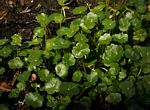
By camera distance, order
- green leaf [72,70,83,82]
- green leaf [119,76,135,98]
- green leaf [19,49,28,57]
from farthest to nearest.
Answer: green leaf [19,49,28,57], green leaf [72,70,83,82], green leaf [119,76,135,98]

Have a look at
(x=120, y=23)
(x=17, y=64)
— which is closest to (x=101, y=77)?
(x=120, y=23)

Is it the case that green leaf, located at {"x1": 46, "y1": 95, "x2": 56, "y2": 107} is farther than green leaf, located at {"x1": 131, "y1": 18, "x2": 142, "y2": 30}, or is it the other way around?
green leaf, located at {"x1": 131, "y1": 18, "x2": 142, "y2": 30}

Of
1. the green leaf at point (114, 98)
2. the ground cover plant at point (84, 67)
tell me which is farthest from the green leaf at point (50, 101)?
the green leaf at point (114, 98)

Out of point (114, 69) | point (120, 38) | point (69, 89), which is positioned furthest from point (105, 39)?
point (69, 89)

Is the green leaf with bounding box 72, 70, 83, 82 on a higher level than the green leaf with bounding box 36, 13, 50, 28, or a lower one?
lower

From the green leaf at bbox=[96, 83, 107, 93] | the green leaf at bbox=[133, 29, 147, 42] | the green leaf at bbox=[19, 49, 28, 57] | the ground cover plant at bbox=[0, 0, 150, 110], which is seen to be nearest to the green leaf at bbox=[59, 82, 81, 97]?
the ground cover plant at bbox=[0, 0, 150, 110]

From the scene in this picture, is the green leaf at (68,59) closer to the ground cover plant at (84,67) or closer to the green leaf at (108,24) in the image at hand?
the ground cover plant at (84,67)

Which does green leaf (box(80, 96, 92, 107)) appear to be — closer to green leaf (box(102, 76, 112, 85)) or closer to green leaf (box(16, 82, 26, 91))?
green leaf (box(102, 76, 112, 85))
